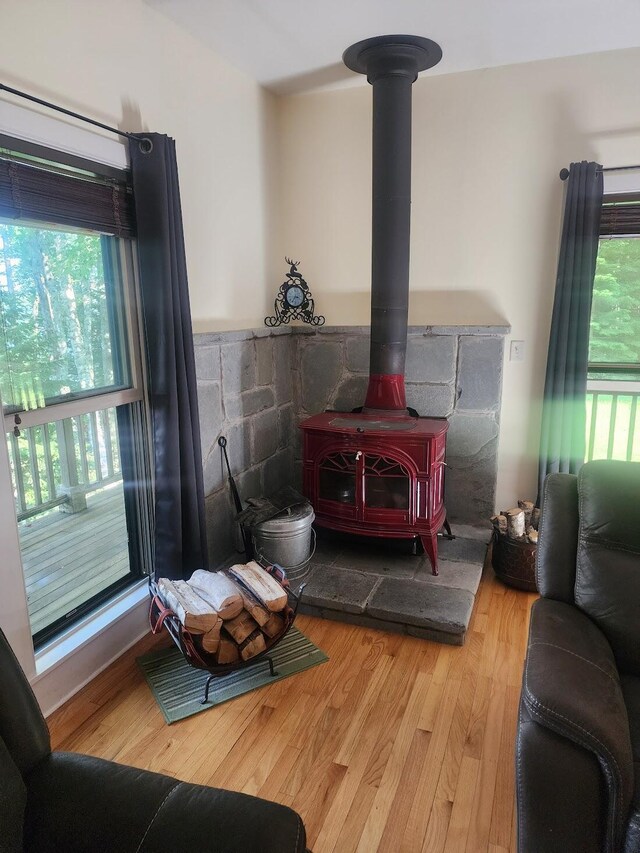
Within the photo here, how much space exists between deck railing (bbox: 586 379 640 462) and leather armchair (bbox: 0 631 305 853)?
274 centimetres

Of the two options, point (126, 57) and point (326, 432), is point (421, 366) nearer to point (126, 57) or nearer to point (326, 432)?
point (326, 432)

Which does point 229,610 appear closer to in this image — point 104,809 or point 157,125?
point 104,809

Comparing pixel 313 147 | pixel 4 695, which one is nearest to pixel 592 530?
pixel 4 695

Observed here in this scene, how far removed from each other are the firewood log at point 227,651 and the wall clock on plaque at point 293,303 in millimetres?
1853

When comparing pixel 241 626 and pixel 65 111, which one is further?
pixel 241 626

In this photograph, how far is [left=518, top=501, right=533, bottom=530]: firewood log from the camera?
295cm

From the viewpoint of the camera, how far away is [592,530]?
5.48 feet

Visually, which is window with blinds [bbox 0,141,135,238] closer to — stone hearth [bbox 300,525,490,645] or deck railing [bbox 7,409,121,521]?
deck railing [bbox 7,409,121,521]

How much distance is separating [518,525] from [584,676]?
153cm

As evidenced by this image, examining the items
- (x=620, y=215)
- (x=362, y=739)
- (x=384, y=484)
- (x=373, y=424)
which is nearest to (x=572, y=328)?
(x=620, y=215)

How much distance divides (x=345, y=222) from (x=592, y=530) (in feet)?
7.59

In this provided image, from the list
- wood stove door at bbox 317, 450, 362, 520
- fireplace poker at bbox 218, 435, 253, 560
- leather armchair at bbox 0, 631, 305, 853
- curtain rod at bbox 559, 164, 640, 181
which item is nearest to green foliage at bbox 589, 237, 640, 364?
curtain rod at bbox 559, 164, 640, 181

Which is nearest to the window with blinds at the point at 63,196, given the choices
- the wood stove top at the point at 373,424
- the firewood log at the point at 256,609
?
the wood stove top at the point at 373,424

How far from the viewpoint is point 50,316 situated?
2.04m
